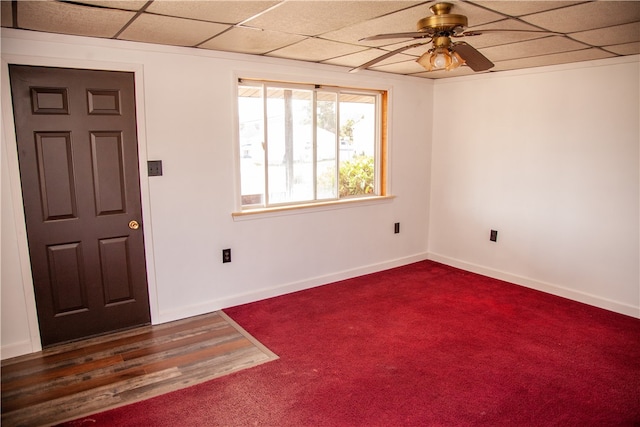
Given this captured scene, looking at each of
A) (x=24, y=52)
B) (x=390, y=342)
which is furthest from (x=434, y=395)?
(x=24, y=52)

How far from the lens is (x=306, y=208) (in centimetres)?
424

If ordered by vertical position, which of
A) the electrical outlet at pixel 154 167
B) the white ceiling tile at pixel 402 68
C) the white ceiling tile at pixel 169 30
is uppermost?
the white ceiling tile at pixel 402 68

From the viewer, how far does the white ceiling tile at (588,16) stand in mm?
2254

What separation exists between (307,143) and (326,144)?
24cm

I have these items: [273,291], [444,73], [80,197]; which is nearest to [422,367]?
[273,291]

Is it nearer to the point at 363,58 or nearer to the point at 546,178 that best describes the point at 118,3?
the point at 363,58

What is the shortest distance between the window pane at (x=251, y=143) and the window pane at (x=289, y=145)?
92mm

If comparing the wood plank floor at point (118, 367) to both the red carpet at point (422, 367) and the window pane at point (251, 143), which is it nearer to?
the red carpet at point (422, 367)

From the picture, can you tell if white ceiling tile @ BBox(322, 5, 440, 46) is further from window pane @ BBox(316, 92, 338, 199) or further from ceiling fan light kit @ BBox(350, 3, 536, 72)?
window pane @ BBox(316, 92, 338, 199)

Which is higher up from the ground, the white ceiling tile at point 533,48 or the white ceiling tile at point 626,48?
the white ceiling tile at point 533,48

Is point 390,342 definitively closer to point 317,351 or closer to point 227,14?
point 317,351

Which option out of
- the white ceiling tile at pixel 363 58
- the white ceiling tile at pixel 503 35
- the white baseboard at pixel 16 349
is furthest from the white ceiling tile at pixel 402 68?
the white baseboard at pixel 16 349

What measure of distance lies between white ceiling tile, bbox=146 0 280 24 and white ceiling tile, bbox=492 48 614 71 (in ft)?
8.25

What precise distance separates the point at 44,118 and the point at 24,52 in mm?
425
